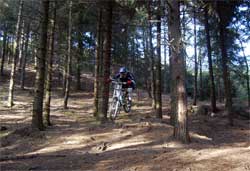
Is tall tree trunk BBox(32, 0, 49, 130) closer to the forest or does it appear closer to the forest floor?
the forest

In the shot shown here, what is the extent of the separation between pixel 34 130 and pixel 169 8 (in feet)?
19.7

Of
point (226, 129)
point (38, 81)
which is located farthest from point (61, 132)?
point (226, 129)

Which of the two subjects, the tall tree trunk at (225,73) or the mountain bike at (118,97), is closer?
the mountain bike at (118,97)

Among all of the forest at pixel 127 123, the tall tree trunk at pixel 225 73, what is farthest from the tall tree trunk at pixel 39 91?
the tall tree trunk at pixel 225 73

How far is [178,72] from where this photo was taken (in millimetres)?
8336

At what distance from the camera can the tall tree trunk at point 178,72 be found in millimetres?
8250

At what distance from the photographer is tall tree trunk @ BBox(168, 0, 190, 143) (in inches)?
325

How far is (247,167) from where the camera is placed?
17.8 ft

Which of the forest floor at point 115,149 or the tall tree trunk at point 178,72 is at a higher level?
the tall tree trunk at point 178,72

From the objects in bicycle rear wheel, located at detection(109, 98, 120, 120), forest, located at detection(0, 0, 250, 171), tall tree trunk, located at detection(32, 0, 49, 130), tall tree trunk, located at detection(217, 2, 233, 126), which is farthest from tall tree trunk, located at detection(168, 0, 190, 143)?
tall tree trunk, located at detection(217, 2, 233, 126)

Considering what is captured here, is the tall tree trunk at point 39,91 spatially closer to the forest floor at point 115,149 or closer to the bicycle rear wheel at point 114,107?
the forest floor at point 115,149

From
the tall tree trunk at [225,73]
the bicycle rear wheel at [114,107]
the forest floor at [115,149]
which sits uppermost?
the tall tree trunk at [225,73]

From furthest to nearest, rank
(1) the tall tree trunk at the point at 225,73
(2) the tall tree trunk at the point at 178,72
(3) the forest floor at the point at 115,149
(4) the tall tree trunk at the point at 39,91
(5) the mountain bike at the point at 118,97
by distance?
(1) the tall tree trunk at the point at 225,73 → (5) the mountain bike at the point at 118,97 → (4) the tall tree trunk at the point at 39,91 → (2) the tall tree trunk at the point at 178,72 → (3) the forest floor at the point at 115,149

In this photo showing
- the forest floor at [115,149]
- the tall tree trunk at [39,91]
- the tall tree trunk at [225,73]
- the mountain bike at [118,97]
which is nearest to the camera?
the forest floor at [115,149]
